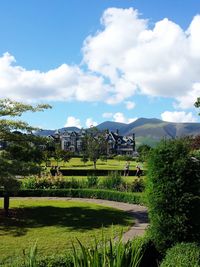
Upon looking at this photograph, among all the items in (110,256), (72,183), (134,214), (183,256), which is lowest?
(134,214)

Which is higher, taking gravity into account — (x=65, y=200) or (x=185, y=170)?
(x=185, y=170)

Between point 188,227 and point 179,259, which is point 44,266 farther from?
point 188,227

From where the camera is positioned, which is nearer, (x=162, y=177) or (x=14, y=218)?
(x=162, y=177)

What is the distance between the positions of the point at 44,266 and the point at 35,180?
20.3 metres

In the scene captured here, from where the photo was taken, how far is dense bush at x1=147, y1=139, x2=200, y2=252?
9.82 metres

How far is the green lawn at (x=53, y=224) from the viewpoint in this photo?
12.7 meters

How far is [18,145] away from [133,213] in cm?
600

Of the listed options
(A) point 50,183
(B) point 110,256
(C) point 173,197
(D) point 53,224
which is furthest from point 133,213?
(B) point 110,256

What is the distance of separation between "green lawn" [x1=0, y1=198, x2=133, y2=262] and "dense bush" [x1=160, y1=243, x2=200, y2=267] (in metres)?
2.10

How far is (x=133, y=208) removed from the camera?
21.0 meters

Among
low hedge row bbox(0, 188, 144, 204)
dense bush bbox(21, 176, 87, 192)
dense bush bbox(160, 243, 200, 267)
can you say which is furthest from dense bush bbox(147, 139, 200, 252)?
dense bush bbox(21, 176, 87, 192)

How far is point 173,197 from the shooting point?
9922 mm

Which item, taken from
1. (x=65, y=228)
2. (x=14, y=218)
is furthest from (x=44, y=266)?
(x=14, y=218)

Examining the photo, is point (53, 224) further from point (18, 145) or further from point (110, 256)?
point (110, 256)
